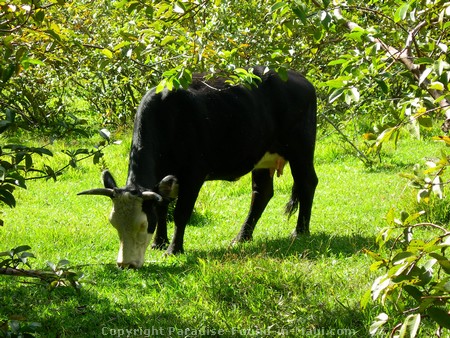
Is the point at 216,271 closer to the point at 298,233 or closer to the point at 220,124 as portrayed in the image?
the point at 298,233

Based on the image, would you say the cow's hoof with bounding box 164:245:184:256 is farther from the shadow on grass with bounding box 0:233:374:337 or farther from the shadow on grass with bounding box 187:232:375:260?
the shadow on grass with bounding box 0:233:374:337

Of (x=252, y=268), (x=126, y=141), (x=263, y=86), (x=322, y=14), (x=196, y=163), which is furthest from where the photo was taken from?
(x=126, y=141)

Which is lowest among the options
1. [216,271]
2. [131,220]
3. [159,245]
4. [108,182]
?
[159,245]

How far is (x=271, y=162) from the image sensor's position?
874 cm

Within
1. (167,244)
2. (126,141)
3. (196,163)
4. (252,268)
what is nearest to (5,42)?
(252,268)

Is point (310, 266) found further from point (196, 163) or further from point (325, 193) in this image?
point (325, 193)

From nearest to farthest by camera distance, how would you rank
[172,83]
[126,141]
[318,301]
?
1. [172,83]
2. [318,301]
3. [126,141]

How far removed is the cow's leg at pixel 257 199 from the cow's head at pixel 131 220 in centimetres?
131

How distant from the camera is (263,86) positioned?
833 centimetres

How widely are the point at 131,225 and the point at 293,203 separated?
2570 millimetres

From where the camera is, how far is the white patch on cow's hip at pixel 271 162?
8.53 meters

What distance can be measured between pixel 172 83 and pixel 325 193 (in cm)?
587

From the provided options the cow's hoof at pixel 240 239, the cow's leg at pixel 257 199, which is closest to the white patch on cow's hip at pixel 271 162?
the cow's leg at pixel 257 199

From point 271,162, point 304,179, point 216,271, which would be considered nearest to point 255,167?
point 271,162
